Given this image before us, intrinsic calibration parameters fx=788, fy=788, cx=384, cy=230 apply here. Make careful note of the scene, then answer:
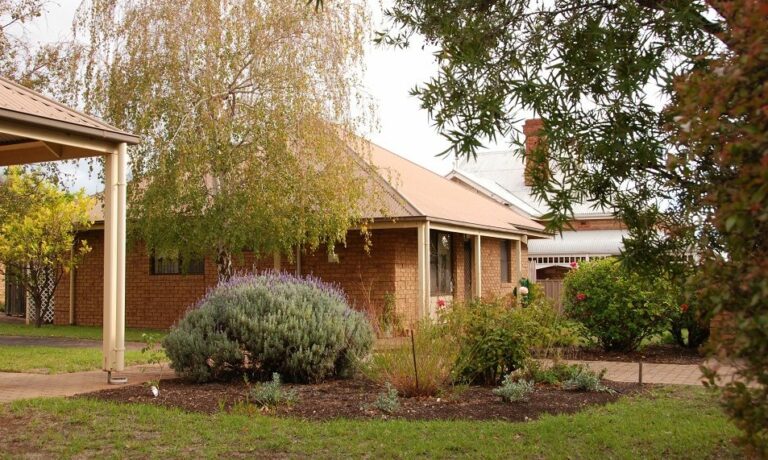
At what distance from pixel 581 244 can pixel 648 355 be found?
61.3ft

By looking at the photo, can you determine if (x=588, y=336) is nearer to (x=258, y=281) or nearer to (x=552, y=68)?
(x=258, y=281)

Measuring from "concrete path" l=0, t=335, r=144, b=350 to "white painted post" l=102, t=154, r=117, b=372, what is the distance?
5.29 metres

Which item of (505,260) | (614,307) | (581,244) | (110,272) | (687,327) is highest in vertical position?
(581,244)

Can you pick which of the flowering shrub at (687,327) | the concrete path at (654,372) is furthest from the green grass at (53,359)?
the flowering shrub at (687,327)

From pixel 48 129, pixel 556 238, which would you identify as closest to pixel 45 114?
pixel 48 129

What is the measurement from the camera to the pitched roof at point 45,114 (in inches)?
374

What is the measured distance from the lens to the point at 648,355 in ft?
46.2

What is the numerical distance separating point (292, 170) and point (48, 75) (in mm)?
9500

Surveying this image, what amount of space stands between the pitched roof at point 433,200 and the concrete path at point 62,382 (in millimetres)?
7383

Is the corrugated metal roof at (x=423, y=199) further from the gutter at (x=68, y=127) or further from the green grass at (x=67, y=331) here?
the gutter at (x=68, y=127)

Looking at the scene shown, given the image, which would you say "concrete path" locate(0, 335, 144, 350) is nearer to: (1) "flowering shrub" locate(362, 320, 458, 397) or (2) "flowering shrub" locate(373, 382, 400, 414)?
(1) "flowering shrub" locate(362, 320, 458, 397)

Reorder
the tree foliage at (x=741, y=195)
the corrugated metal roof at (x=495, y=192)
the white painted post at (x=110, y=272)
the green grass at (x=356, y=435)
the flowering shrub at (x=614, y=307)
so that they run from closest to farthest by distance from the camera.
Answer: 1. the tree foliage at (x=741, y=195)
2. the green grass at (x=356, y=435)
3. the white painted post at (x=110, y=272)
4. the flowering shrub at (x=614, y=307)
5. the corrugated metal roof at (x=495, y=192)

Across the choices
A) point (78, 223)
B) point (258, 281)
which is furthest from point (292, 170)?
point (78, 223)

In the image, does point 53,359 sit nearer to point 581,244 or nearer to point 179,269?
point 179,269
